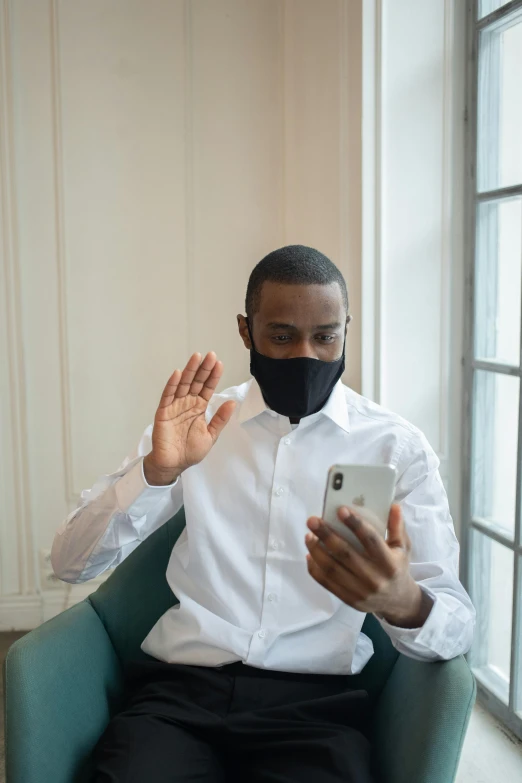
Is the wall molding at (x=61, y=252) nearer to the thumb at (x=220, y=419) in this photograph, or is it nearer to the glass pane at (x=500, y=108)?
the glass pane at (x=500, y=108)

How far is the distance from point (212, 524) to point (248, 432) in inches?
8.0

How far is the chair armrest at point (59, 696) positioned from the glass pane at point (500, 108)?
169cm

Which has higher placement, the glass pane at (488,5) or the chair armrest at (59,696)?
the glass pane at (488,5)

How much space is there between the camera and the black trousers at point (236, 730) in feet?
4.13

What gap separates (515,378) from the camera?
7.40ft

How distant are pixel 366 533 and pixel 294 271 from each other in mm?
612

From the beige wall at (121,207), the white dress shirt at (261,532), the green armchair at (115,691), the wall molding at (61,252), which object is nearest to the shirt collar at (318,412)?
the white dress shirt at (261,532)

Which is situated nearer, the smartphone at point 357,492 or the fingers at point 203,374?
the smartphone at point 357,492

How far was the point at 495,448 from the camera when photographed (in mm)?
2402

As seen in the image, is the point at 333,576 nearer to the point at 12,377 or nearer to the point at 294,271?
the point at 294,271

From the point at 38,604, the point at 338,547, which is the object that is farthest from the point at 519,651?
the point at 38,604


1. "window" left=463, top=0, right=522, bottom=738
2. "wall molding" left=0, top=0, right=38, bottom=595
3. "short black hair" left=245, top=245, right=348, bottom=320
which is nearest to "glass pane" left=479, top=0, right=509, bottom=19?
"window" left=463, top=0, right=522, bottom=738

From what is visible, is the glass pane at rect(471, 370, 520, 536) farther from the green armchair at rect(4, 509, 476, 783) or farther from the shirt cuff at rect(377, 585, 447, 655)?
the shirt cuff at rect(377, 585, 447, 655)

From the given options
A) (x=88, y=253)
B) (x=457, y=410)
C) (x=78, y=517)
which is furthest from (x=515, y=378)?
(x=88, y=253)
